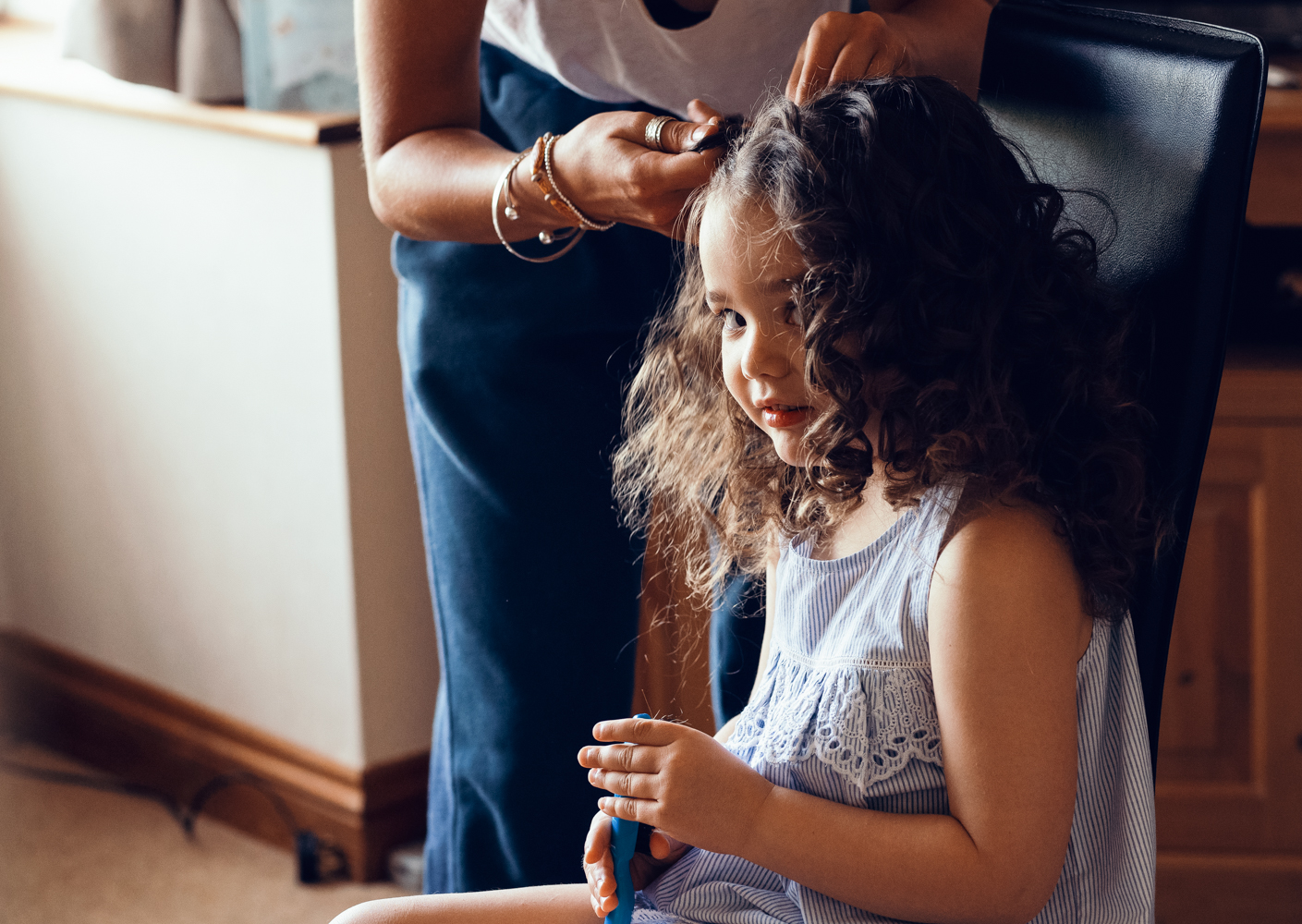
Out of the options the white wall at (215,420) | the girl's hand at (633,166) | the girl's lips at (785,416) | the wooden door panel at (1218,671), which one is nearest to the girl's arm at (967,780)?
the girl's lips at (785,416)

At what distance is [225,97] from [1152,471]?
1.21 meters

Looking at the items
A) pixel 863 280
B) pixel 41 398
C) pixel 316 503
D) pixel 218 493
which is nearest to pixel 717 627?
pixel 863 280

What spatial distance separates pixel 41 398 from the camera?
1988 millimetres

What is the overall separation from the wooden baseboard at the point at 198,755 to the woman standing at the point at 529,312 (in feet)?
1.65

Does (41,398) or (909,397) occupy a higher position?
(909,397)

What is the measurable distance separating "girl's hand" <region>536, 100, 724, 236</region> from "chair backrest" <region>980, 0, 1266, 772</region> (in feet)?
0.68

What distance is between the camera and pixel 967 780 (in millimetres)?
749

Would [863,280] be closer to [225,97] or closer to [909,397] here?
[909,397]

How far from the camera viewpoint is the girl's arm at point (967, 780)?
0.74 m

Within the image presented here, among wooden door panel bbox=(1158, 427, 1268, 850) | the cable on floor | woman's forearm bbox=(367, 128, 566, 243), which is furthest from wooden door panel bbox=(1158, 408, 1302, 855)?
the cable on floor

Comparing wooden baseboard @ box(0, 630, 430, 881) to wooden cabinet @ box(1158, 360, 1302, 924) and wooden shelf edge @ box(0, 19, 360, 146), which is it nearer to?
wooden shelf edge @ box(0, 19, 360, 146)

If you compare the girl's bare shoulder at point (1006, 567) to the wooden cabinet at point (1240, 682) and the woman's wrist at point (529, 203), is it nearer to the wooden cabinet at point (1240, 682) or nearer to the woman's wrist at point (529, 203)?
the woman's wrist at point (529, 203)

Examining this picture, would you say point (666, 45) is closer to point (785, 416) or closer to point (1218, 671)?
point (785, 416)

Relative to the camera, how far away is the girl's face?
78 cm
